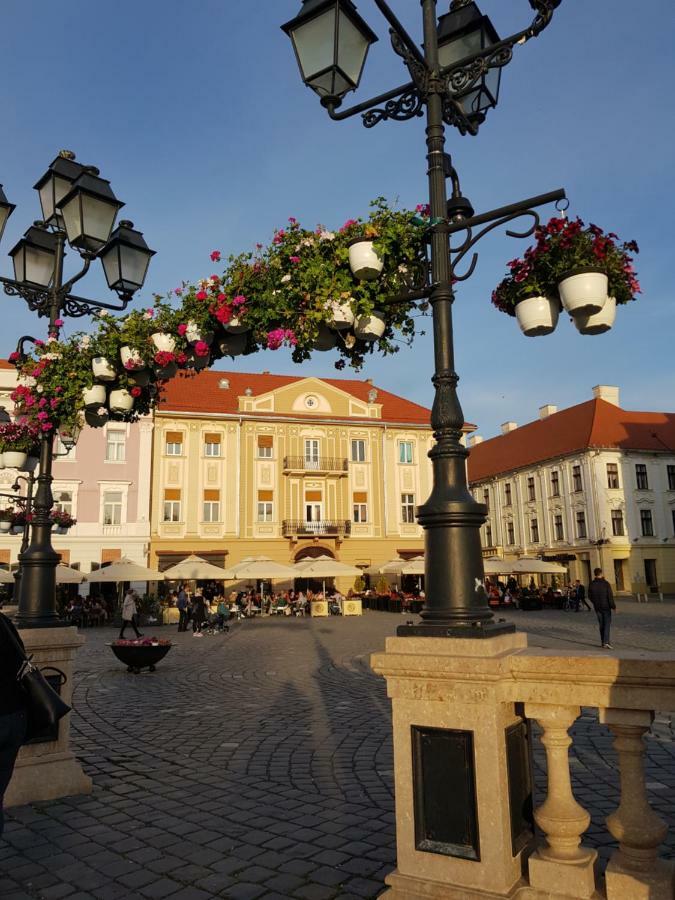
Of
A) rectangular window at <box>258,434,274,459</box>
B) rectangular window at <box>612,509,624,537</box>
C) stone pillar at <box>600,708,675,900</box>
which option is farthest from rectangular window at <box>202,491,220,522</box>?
stone pillar at <box>600,708,675,900</box>

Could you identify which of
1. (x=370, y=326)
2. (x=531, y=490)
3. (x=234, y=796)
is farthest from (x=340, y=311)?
(x=531, y=490)

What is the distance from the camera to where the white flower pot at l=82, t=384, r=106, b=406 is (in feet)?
20.4

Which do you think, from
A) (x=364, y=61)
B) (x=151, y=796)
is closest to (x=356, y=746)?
(x=151, y=796)

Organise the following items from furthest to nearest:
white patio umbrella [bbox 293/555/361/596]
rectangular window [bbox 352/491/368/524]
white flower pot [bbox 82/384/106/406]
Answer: rectangular window [bbox 352/491/368/524]
white patio umbrella [bbox 293/555/361/596]
white flower pot [bbox 82/384/106/406]

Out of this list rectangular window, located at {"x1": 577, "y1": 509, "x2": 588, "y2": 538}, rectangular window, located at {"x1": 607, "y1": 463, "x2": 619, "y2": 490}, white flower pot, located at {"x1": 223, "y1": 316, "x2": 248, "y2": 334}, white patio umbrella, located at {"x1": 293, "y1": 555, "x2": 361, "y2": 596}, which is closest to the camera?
white flower pot, located at {"x1": 223, "y1": 316, "x2": 248, "y2": 334}

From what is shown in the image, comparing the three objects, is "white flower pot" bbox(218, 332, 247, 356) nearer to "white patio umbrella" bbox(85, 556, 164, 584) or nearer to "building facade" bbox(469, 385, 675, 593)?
"white patio umbrella" bbox(85, 556, 164, 584)

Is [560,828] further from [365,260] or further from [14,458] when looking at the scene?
[14,458]

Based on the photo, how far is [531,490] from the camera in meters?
48.5

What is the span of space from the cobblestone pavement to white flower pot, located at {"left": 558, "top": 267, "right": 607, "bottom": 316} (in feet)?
10.5

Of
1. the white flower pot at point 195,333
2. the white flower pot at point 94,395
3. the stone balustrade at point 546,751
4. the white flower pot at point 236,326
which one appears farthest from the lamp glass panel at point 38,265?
the stone balustrade at point 546,751

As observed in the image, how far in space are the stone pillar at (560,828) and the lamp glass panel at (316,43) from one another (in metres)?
3.66

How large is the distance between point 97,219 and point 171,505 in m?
31.4

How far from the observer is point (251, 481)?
38.0m

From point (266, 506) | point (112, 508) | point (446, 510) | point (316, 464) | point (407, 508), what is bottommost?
point (446, 510)
